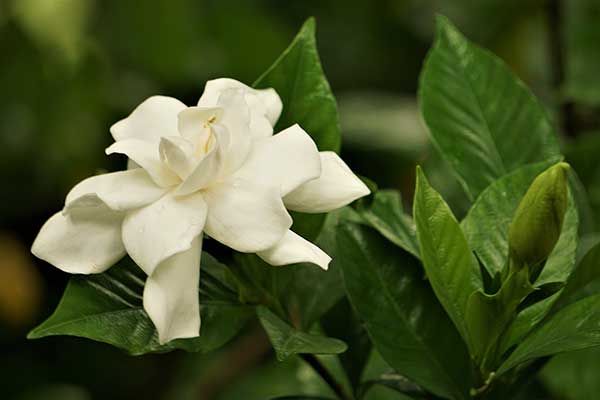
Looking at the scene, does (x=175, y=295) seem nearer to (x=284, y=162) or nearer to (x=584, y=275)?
(x=284, y=162)

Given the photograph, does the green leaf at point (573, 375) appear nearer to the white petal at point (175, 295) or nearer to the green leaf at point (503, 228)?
the green leaf at point (503, 228)

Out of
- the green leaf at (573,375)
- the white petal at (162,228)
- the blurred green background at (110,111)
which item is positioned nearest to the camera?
the white petal at (162,228)

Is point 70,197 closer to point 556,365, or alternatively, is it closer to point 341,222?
point 341,222

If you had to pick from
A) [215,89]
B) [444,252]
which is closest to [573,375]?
[444,252]

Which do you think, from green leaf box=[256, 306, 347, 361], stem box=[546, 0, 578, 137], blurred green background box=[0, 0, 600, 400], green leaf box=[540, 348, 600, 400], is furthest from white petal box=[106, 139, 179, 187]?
blurred green background box=[0, 0, 600, 400]

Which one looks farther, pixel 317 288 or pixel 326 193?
pixel 317 288

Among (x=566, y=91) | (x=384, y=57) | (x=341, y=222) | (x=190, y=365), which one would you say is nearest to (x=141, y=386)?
(x=190, y=365)

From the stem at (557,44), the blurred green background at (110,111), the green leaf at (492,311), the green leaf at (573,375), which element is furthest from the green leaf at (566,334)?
the blurred green background at (110,111)
